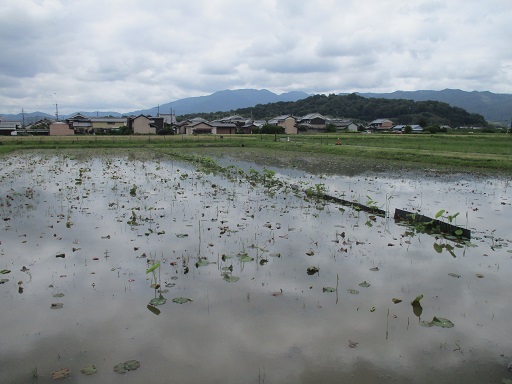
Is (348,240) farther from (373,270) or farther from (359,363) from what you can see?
(359,363)

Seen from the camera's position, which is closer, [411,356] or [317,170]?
[411,356]

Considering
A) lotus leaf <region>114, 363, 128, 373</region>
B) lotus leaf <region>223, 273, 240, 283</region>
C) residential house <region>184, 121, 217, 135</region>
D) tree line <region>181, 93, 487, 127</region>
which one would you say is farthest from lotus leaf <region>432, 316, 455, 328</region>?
tree line <region>181, 93, 487, 127</region>

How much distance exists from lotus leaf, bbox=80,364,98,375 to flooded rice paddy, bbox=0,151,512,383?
15 mm

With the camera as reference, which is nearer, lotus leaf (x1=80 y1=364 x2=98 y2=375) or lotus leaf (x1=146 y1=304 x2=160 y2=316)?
lotus leaf (x1=80 y1=364 x2=98 y2=375)

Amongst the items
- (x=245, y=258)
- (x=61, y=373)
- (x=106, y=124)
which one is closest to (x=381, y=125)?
(x=106, y=124)

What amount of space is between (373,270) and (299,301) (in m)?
1.62

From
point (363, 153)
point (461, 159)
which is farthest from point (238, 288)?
point (363, 153)

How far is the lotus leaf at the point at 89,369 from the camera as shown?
3387 mm

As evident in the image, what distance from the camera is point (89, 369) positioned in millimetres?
3424

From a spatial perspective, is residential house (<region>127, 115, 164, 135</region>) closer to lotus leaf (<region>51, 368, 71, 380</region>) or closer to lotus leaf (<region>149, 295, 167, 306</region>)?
lotus leaf (<region>149, 295, 167, 306</region>)

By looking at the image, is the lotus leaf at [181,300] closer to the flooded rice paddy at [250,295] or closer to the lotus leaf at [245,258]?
the flooded rice paddy at [250,295]

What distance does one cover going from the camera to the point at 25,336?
3947 millimetres

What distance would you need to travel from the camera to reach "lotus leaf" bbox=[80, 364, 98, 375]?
3.39m

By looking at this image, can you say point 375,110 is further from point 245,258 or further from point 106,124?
point 245,258
